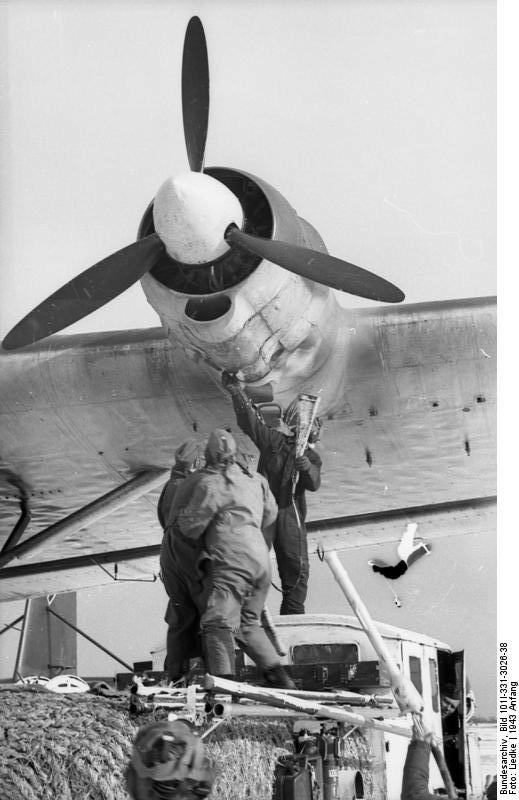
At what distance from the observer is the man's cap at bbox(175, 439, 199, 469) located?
457 centimetres

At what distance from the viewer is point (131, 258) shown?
168 inches

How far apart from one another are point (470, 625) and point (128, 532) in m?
1.79

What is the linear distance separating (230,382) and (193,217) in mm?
831

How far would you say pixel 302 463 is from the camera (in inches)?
180

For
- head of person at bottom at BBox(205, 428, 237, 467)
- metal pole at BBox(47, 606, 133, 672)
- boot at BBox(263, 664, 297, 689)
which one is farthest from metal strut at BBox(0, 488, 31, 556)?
boot at BBox(263, 664, 297, 689)

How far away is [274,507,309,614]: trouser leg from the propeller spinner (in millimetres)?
1105

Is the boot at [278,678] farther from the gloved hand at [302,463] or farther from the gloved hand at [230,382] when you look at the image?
the gloved hand at [230,382]

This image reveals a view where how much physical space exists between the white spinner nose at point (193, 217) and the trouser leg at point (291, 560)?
4.15 ft

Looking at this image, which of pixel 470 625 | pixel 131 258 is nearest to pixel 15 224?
pixel 131 258

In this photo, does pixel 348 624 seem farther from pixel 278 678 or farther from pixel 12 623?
pixel 12 623

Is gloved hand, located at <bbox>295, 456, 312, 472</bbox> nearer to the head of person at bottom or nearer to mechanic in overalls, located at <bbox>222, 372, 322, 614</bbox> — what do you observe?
mechanic in overalls, located at <bbox>222, 372, 322, 614</bbox>

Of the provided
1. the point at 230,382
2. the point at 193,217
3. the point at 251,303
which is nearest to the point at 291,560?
the point at 230,382

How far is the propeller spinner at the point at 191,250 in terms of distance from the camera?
401 centimetres

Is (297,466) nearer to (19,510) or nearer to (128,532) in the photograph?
(128,532)
